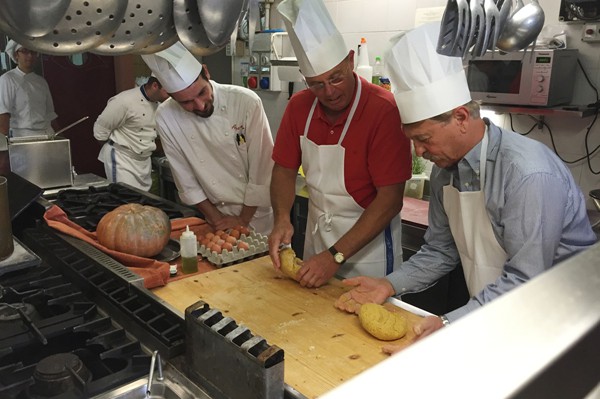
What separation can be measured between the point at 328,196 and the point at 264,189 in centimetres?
54

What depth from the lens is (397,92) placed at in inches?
66.2

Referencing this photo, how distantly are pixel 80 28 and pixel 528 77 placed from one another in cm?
245

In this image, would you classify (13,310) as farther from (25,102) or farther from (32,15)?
(25,102)

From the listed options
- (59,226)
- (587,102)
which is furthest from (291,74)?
(59,226)

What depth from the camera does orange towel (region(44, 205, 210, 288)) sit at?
1.75m

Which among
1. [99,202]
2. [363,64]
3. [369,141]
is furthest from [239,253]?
[363,64]

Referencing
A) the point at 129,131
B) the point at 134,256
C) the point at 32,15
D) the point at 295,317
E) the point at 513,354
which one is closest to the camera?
the point at 513,354

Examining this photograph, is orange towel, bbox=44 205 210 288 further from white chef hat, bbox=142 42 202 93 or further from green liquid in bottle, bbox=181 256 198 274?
white chef hat, bbox=142 42 202 93

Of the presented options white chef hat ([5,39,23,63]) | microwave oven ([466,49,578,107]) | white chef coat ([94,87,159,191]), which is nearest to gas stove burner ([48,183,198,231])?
white chef coat ([94,87,159,191])

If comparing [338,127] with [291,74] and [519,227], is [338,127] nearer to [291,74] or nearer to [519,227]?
[519,227]

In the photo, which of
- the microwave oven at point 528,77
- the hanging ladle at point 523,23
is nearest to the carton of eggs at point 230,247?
A: the hanging ladle at point 523,23

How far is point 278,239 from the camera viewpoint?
200 centimetres

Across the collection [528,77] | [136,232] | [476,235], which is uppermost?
[528,77]

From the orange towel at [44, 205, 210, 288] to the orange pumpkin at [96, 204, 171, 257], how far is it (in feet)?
0.14
